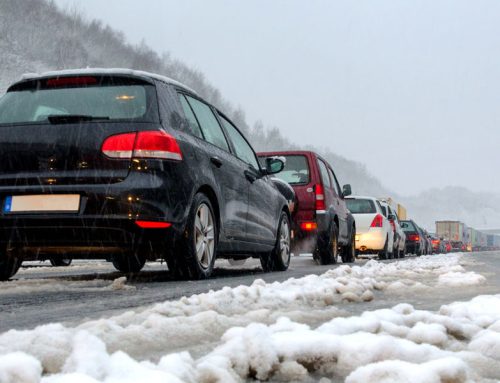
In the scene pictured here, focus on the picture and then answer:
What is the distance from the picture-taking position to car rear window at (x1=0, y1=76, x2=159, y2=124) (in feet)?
16.3

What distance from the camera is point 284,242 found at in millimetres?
8133

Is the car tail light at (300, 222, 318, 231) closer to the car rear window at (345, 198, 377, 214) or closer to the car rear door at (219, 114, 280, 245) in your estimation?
the car rear door at (219, 114, 280, 245)

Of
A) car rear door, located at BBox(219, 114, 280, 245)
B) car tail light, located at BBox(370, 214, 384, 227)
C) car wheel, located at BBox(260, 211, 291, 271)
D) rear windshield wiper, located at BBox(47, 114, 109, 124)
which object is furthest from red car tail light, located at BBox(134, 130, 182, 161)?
car tail light, located at BBox(370, 214, 384, 227)

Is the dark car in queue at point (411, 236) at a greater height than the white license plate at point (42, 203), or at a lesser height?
greater

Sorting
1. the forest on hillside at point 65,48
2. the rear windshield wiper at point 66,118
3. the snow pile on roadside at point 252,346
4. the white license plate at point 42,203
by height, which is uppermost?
the forest on hillside at point 65,48

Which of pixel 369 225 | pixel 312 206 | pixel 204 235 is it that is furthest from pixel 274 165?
pixel 369 225

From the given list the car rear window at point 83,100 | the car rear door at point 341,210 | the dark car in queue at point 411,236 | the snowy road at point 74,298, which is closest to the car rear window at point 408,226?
the dark car in queue at point 411,236

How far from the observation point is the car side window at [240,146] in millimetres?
6828

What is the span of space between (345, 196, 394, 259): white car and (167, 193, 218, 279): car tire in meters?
10.4

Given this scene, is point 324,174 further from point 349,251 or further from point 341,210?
point 349,251

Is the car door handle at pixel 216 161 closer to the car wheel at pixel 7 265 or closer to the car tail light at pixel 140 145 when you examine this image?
the car tail light at pixel 140 145

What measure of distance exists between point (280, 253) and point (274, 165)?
108 cm

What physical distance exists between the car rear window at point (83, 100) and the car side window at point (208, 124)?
84 centimetres

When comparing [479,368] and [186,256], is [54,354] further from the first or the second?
[186,256]
